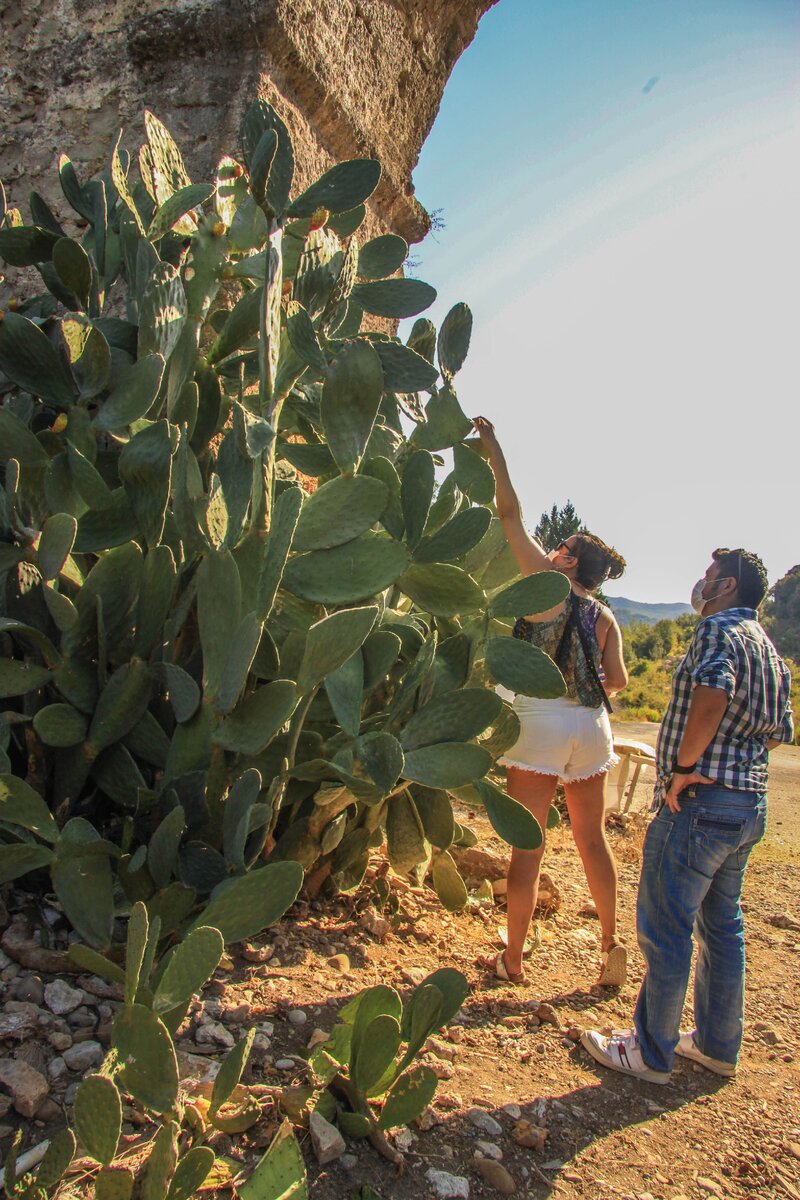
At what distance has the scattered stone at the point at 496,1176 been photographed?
4.81ft

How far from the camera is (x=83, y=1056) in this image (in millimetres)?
1402

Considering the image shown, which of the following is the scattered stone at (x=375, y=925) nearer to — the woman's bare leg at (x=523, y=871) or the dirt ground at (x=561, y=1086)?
the dirt ground at (x=561, y=1086)

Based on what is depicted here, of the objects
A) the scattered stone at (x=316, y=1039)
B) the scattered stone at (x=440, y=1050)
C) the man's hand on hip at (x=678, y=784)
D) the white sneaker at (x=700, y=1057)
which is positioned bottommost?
the white sneaker at (x=700, y=1057)

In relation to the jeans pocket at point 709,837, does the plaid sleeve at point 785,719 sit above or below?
above

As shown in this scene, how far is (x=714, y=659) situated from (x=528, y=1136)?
1.26 meters

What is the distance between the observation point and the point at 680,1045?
2492 mm

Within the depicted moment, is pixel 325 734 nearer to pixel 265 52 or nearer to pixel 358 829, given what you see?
pixel 358 829

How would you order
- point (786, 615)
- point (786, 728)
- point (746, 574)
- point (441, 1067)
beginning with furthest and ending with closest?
1. point (786, 615)
2. point (746, 574)
3. point (786, 728)
4. point (441, 1067)

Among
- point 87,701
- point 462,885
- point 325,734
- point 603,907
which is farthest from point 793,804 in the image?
point 87,701

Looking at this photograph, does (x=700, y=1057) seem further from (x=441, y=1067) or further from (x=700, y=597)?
(x=700, y=597)

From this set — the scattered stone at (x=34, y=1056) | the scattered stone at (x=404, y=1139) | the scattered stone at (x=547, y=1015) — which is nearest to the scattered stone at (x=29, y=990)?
the scattered stone at (x=34, y=1056)

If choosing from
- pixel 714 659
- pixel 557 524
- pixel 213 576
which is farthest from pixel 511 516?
pixel 557 524

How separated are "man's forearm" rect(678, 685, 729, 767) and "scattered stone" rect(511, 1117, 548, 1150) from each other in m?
1.02

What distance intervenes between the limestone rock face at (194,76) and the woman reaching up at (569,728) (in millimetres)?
1115
